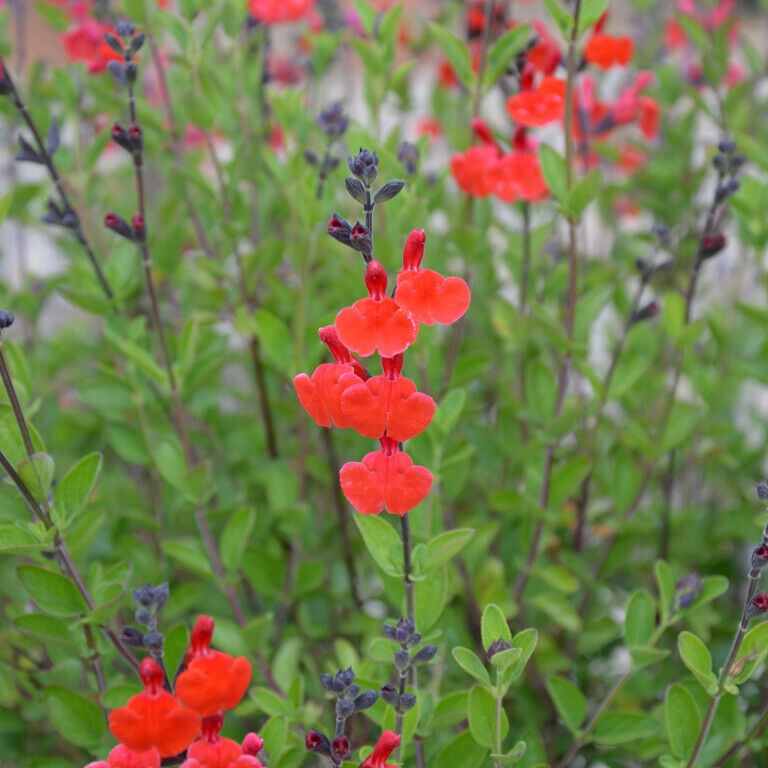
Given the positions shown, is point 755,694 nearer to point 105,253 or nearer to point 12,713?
point 12,713

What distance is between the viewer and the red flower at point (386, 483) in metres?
0.61

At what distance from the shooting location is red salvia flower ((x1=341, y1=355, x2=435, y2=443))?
1.90 feet

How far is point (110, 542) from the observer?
1.18 m

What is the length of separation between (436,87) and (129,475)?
819 millimetres

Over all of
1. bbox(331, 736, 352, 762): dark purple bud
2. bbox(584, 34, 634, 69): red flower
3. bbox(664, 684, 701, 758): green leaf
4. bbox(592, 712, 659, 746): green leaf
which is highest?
bbox(584, 34, 634, 69): red flower

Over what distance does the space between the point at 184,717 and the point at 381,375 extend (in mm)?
232

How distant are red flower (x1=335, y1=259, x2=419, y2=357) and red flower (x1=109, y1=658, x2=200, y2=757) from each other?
0.23 m

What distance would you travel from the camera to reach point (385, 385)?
1.93ft

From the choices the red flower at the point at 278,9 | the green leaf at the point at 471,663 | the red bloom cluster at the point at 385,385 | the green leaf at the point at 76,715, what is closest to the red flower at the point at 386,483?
the red bloom cluster at the point at 385,385

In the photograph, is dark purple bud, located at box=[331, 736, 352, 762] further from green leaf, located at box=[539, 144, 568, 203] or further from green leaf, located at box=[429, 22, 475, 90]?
green leaf, located at box=[429, 22, 475, 90]

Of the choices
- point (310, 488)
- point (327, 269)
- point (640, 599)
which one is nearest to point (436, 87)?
point (327, 269)

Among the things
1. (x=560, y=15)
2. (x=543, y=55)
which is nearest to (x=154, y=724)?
(x=560, y=15)

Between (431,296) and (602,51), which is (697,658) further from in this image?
(602,51)

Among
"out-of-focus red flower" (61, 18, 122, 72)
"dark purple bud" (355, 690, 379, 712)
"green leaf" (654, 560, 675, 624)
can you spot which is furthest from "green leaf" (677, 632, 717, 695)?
"out-of-focus red flower" (61, 18, 122, 72)
